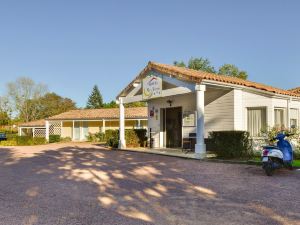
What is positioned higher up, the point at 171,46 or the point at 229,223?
the point at 171,46

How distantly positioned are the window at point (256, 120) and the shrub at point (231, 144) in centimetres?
236

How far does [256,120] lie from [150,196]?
363 inches

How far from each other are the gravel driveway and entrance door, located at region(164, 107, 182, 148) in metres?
7.31

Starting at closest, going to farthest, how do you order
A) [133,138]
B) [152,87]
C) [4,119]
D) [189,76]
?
[189,76] → [152,87] → [133,138] → [4,119]

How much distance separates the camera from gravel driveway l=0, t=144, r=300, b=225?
4559 millimetres

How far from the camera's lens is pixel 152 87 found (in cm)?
1510

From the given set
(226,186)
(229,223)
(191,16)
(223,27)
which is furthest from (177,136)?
(229,223)

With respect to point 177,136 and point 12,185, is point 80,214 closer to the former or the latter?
point 12,185

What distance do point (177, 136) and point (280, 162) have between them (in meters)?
8.95

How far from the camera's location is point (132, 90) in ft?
56.7

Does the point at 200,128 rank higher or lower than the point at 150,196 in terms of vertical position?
higher

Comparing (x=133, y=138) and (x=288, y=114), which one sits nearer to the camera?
(x=288, y=114)

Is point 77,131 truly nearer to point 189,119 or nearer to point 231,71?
point 189,119

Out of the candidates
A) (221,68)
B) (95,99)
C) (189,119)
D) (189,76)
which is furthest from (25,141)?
(95,99)
